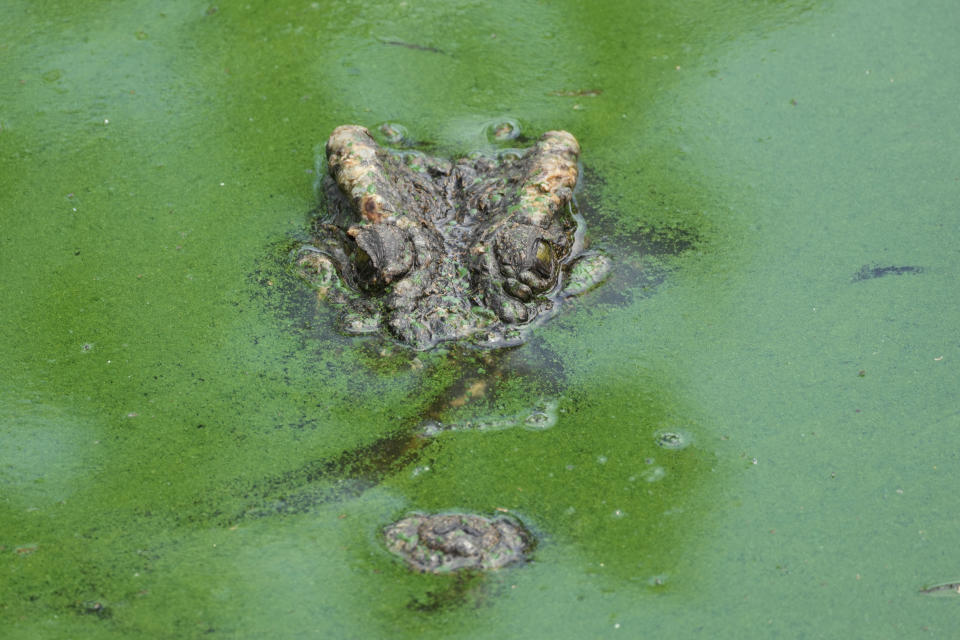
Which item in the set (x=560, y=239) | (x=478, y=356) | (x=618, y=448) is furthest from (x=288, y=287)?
(x=618, y=448)

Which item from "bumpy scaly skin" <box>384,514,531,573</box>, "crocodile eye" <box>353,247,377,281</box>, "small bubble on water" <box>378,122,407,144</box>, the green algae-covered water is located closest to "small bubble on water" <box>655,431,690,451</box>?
the green algae-covered water

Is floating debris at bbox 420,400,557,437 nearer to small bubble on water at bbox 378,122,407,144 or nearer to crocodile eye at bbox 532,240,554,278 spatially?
crocodile eye at bbox 532,240,554,278

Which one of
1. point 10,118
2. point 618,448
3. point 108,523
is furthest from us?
point 10,118

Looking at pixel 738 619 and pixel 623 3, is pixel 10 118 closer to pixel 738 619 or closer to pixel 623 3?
pixel 623 3

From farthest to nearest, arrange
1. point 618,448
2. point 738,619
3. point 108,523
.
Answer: point 618,448 < point 108,523 < point 738,619

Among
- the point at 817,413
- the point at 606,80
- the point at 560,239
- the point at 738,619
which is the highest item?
the point at 606,80

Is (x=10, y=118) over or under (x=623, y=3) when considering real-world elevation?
under
